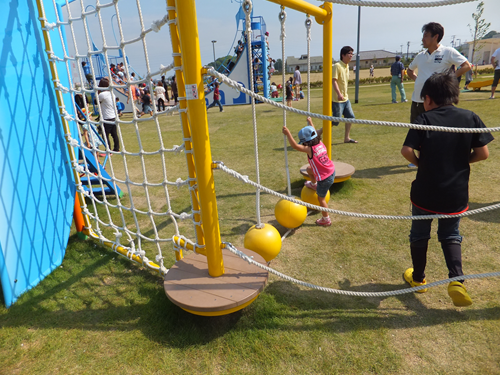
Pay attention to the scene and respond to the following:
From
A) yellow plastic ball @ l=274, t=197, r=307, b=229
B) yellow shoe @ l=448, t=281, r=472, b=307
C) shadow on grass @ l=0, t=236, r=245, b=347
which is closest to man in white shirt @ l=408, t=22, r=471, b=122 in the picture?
yellow plastic ball @ l=274, t=197, r=307, b=229

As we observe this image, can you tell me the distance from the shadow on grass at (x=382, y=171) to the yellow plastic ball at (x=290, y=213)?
2.05 meters

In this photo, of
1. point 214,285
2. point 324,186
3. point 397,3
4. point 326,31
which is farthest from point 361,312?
point 326,31

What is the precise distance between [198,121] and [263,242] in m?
1.20

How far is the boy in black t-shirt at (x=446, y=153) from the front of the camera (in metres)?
2.02

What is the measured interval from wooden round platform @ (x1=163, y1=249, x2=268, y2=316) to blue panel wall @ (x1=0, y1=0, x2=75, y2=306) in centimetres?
132

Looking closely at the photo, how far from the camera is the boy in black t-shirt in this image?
6.63 feet

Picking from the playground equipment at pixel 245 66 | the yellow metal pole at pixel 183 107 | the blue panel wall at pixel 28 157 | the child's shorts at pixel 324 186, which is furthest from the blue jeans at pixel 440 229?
the playground equipment at pixel 245 66

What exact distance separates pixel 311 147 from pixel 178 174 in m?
3.13

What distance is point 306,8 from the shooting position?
2982 mm

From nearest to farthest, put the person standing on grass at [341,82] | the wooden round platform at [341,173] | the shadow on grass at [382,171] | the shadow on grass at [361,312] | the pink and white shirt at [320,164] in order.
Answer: the shadow on grass at [361,312], the pink and white shirt at [320,164], the wooden round platform at [341,173], the shadow on grass at [382,171], the person standing on grass at [341,82]

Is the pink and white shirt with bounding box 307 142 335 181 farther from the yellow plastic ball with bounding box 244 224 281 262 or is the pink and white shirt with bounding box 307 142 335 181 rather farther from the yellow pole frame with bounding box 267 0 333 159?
the yellow plastic ball with bounding box 244 224 281 262

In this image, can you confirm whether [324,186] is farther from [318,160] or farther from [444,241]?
[444,241]

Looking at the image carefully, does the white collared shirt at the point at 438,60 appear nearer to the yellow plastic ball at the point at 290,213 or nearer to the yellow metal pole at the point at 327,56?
the yellow metal pole at the point at 327,56

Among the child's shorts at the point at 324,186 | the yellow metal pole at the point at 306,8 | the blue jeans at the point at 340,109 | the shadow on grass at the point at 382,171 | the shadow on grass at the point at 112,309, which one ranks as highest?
the yellow metal pole at the point at 306,8
